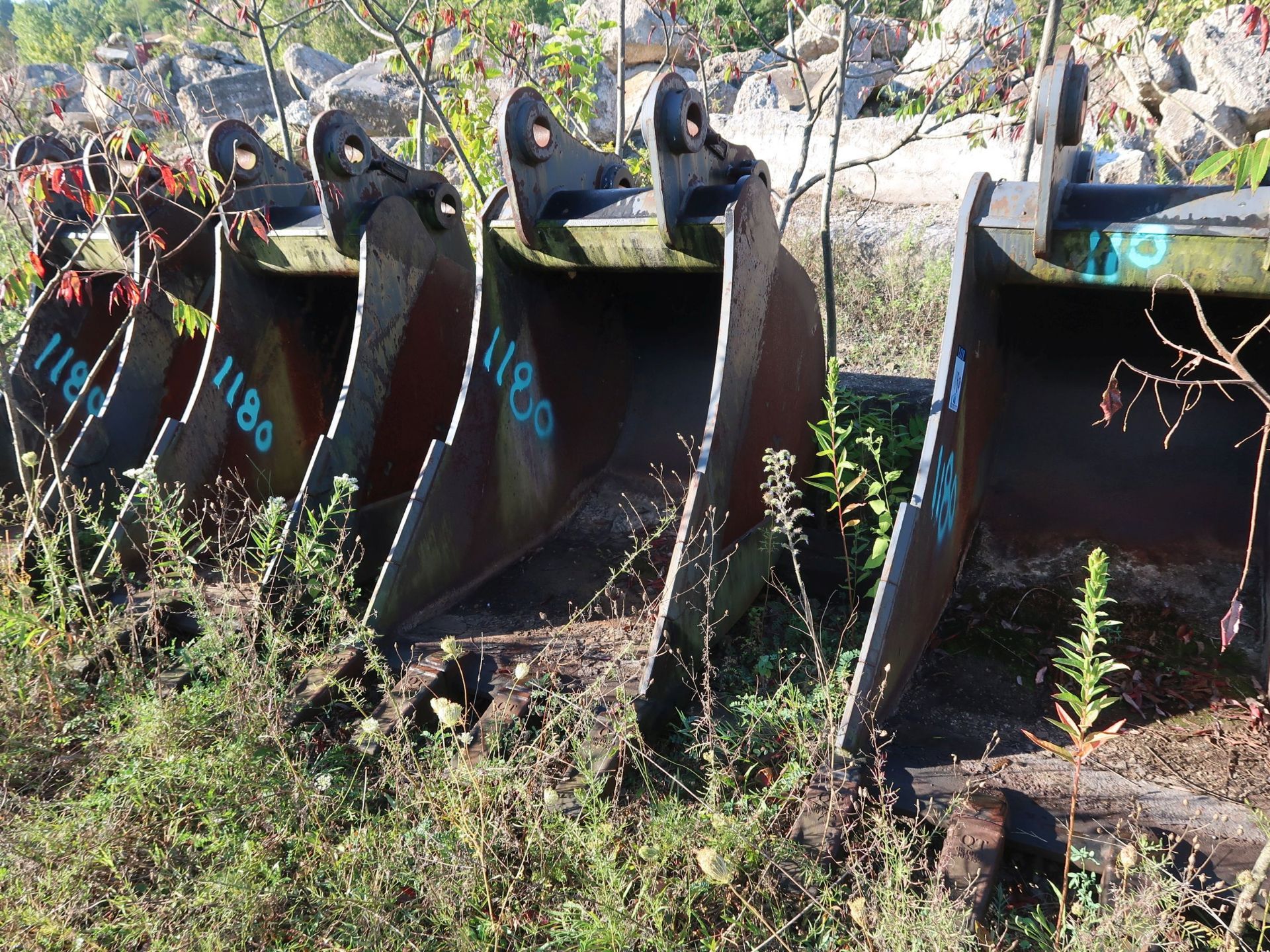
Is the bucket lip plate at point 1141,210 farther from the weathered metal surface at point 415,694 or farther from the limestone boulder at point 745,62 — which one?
the limestone boulder at point 745,62

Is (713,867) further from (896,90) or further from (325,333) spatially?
(896,90)

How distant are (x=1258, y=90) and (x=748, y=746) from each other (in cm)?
1171

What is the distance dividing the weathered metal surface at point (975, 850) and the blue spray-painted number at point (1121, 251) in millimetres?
1567

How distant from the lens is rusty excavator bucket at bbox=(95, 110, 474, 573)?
134 inches

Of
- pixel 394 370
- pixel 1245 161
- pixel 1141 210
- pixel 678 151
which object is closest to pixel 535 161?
pixel 678 151

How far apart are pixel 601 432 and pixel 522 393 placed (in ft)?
2.01

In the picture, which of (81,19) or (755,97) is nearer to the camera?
(755,97)

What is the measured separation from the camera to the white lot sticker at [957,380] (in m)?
2.58

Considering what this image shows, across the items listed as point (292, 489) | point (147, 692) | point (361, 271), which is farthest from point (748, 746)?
point (292, 489)

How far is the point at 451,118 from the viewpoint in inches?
214

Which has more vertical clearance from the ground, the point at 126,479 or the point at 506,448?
the point at 506,448

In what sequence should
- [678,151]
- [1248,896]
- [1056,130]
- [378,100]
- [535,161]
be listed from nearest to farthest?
[1248,896] → [1056,130] → [678,151] → [535,161] → [378,100]

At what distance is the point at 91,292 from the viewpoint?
176 inches

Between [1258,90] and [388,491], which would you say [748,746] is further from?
[1258,90]
